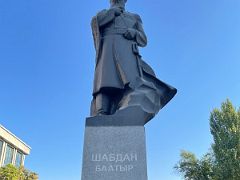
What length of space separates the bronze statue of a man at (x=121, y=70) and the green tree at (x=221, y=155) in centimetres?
1840

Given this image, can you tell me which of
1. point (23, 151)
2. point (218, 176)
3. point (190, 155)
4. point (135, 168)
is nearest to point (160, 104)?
point (135, 168)

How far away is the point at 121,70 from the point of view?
5.84 metres

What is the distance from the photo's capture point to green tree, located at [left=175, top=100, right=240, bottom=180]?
22297 mm

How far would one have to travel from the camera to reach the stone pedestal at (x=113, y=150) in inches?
182

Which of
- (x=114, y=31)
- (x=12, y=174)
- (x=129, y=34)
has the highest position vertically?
(x=12, y=174)

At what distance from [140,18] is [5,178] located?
2634cm

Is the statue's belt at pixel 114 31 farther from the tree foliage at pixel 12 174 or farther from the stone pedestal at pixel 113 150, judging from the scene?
the tree foliage at pixel 12 174

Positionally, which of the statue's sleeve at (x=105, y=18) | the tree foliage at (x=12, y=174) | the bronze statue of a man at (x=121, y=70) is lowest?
the bronze statue of a man at (x=121, y=70)

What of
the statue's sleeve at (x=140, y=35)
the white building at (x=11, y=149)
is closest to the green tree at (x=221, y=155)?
the statue's sleeve at (x=140, y=35)

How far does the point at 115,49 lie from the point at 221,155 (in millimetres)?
19676

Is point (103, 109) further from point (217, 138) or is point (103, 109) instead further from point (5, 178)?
point (5, 178)

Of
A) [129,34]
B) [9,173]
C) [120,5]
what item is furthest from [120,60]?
[9,173]

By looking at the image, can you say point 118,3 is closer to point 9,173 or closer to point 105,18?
point 105,18

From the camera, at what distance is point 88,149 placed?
4.92 meters
